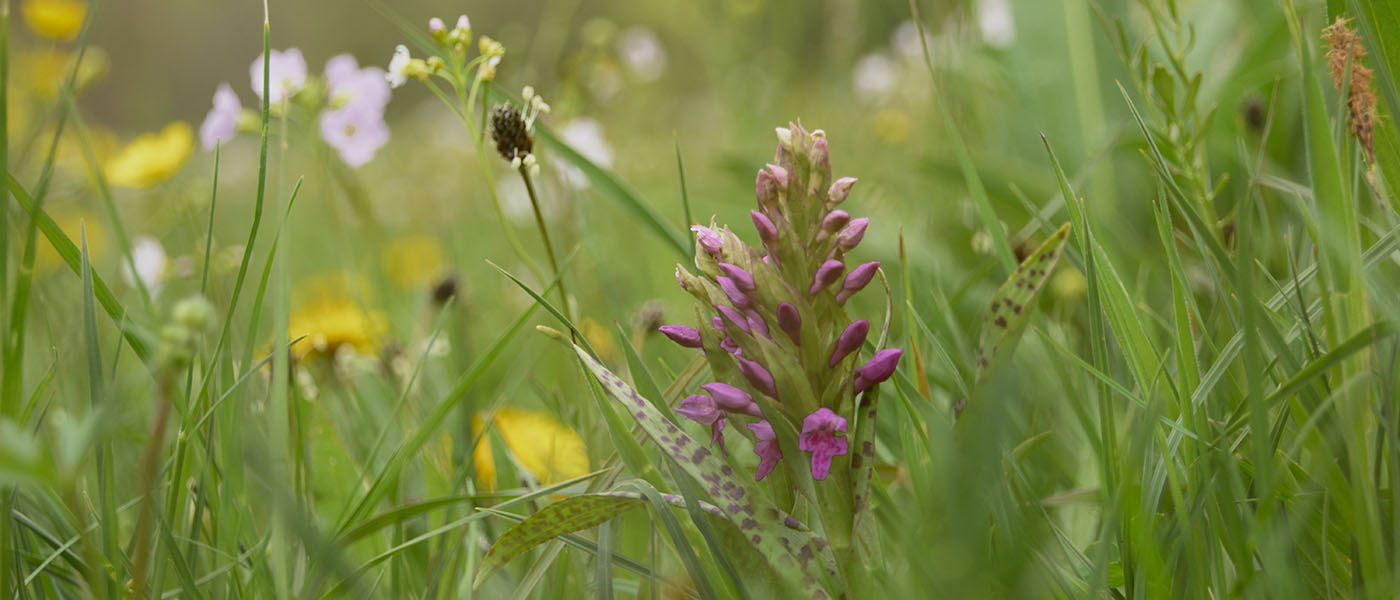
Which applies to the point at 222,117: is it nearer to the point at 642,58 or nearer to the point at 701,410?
the point at 701,410

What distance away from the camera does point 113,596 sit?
66cm

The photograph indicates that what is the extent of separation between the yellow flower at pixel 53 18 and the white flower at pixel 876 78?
2.64 metres

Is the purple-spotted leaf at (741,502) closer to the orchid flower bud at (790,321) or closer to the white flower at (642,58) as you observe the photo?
the orchid flower bud at (790,321)

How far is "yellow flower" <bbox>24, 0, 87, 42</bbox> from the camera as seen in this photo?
8.86ft

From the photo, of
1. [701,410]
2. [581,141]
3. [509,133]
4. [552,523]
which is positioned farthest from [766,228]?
[581,141]

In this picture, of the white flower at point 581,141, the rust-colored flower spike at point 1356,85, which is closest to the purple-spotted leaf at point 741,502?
the rust-colored flower spike at point 1356,85

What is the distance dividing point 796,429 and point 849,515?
0.22ft

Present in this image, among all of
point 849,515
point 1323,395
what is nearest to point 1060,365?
point 1323,395

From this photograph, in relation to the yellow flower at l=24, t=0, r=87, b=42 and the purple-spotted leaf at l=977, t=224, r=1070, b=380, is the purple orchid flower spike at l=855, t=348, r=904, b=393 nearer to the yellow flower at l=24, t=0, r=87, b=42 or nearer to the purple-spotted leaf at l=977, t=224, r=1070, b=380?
the purple-spotted leaf at l=977, t=224, r=1070, b=380

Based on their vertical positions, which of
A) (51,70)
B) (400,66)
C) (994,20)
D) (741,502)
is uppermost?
(51,70)

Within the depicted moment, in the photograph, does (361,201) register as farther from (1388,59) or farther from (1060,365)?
(1388,59)

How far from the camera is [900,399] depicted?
0.73 metres

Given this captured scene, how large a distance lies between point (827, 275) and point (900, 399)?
0.54ft

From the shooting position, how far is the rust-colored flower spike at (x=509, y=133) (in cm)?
89
